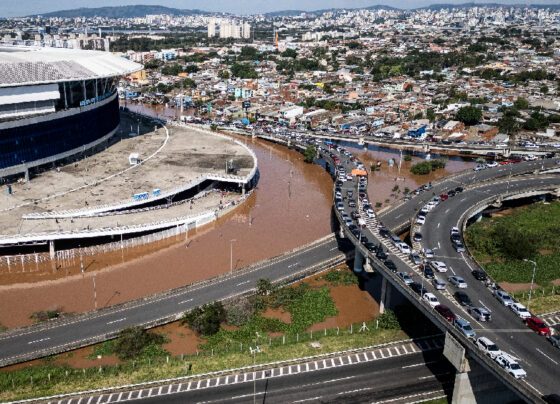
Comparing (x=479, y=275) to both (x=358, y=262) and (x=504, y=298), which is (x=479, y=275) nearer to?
(x=504, y=298)

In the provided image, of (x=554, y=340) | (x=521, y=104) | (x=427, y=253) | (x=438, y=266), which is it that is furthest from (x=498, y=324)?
(x=521, y=104)

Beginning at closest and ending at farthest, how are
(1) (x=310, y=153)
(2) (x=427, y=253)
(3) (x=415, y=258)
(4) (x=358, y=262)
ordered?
(3) (x=415, y=258) < (2) (x=427, y=253) < (4) (x=358, y=262) < (1) (x=310, y=153)

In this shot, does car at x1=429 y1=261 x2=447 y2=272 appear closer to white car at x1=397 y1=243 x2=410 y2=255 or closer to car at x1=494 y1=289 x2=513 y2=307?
white car at x1=397 y1=243 x2=410 y2=255

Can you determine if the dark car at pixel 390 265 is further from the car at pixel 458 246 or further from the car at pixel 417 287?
the car at pixel 458 246

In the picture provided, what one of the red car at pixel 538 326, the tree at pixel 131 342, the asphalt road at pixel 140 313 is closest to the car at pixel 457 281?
the red car at pixel 538 326

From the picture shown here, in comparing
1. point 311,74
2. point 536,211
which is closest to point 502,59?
point 311,74

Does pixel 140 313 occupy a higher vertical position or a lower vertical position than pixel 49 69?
lower
